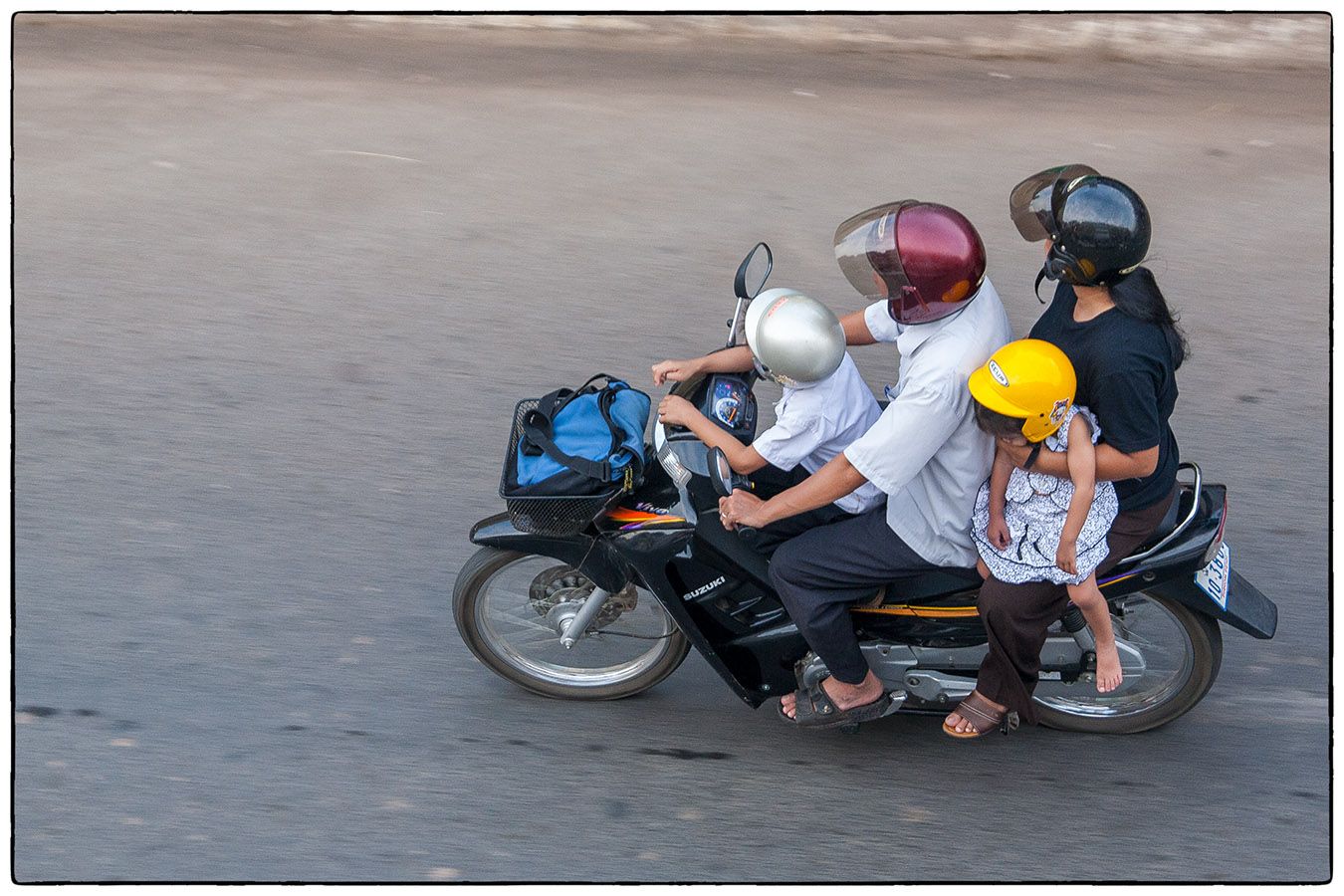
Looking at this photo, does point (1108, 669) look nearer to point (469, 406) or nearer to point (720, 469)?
point (720, 469)

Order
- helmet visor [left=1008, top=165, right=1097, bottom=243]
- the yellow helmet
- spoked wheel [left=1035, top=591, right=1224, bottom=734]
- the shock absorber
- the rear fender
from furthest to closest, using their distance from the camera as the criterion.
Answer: spoked wheel [left=1035, top=591, right=1224, bottom=734] < the shock absorber < the rear fender < helmet visor [left=1008, top=165, right=1097, bottom=243] < the yellow helmet

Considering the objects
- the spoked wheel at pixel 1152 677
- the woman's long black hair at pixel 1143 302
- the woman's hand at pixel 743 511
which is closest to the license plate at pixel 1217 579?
the spoked wheel at pixel 1152 677

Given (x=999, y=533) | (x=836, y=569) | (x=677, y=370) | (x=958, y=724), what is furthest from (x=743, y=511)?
(x=958, y=724)

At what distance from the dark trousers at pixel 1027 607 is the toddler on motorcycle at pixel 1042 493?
41 millimetres

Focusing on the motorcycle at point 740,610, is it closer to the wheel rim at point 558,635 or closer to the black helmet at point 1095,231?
the wheel rim at point 558,635

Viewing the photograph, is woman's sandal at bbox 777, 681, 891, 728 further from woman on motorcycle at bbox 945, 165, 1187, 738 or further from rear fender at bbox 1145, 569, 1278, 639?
rear fender at bbox 1145, 569, 1278, 639

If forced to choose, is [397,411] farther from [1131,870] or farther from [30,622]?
[1131,870]

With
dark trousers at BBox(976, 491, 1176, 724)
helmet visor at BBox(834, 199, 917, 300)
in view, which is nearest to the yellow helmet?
helmet visor at BBox(834, 199, 917, 300)

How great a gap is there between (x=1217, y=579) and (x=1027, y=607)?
2.19 ft

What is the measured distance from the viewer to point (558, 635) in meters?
4.64

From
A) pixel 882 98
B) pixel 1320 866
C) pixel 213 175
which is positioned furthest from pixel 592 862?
pixel 882 98

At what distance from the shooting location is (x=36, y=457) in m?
5.56

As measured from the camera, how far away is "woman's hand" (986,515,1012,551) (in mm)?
3809

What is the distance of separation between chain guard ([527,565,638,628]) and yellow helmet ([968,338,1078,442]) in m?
1.56
